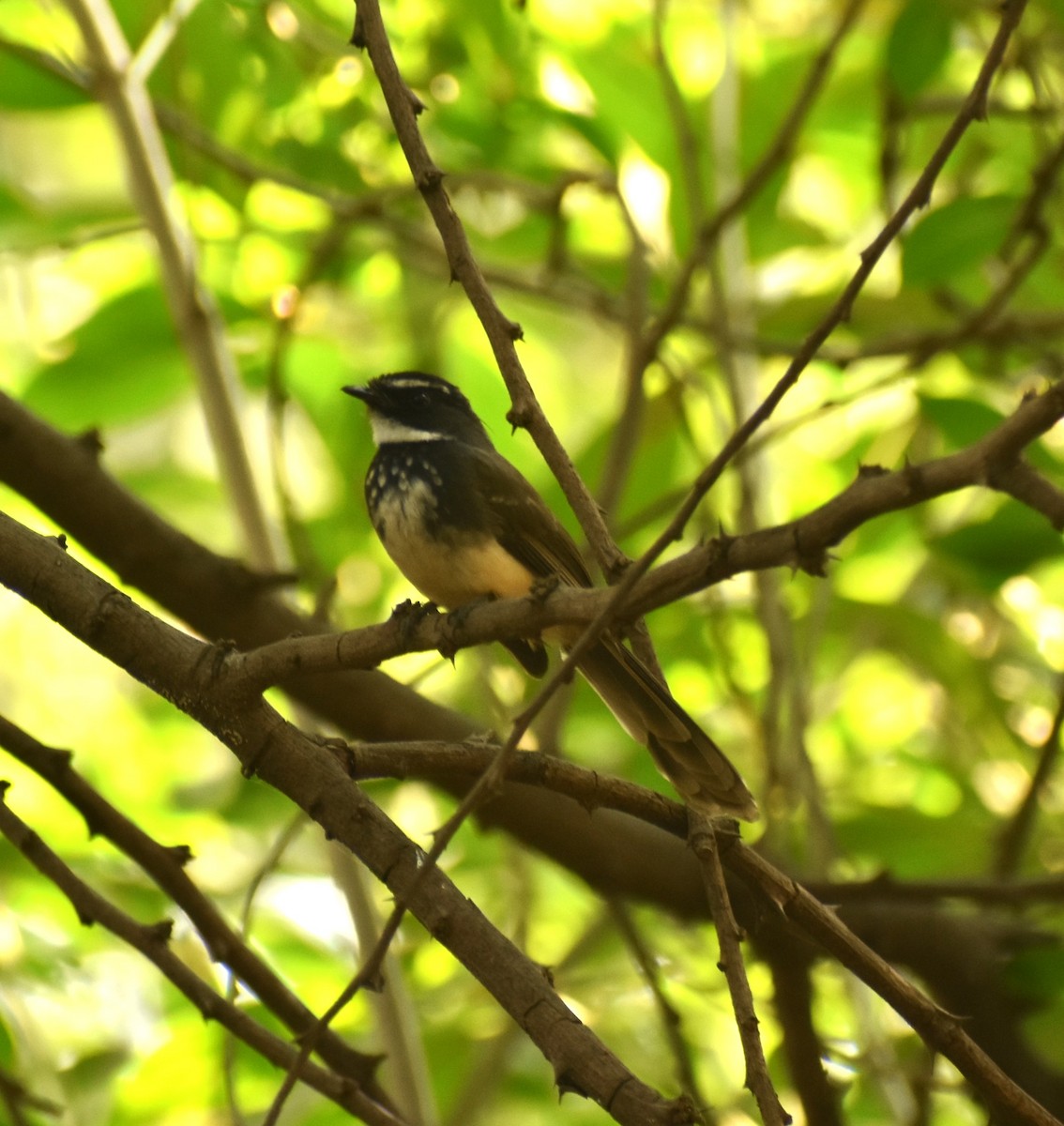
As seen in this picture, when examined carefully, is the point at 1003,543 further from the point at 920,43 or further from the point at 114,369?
the point at 114,369

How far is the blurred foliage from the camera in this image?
12.4ft

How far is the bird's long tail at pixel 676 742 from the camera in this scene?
10.0 feet

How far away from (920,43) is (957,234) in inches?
24.4

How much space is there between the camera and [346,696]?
132 inches

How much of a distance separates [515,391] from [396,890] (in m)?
0.71

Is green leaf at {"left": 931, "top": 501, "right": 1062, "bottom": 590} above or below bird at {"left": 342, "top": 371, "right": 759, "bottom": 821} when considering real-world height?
above

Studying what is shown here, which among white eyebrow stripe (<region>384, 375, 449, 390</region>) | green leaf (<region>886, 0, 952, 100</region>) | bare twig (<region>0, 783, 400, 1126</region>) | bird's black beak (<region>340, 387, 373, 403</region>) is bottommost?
bare twig (<region>0, 783, 400, 1126</region>)

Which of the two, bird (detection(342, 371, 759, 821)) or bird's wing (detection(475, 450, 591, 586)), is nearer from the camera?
bird (detection(342, 371, 759, 821))

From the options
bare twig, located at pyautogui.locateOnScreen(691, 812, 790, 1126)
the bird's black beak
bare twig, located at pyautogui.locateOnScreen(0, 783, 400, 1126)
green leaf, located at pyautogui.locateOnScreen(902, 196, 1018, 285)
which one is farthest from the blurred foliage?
bare twig, located at pyautogui.locateOnScreen(691, 812, 790, 1126)

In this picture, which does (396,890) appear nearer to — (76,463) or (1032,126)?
(76,463)

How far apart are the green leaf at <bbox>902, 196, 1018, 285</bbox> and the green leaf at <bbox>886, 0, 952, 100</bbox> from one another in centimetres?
48

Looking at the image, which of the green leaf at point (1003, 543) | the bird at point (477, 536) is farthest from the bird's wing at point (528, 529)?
the green leaf at point (1003, 543)

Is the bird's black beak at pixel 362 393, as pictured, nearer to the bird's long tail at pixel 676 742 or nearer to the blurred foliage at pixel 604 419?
the blurred foliage at pixel 604 419

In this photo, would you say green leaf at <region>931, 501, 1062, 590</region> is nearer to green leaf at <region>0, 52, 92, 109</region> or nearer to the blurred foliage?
the blurred foliage
